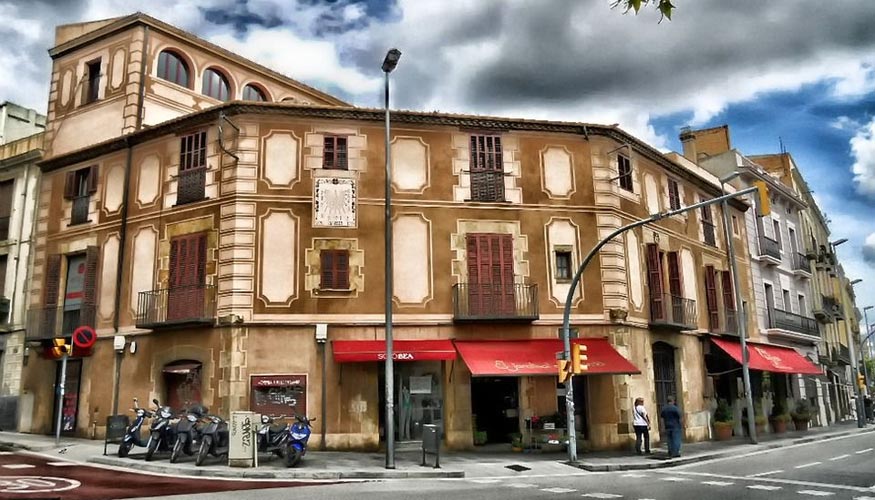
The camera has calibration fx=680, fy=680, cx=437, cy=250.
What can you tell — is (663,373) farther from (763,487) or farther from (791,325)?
(791,325)

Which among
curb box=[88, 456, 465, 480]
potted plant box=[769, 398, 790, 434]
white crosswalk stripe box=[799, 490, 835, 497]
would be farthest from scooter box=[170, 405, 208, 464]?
potted plant box=[769, 398, 790, 434]

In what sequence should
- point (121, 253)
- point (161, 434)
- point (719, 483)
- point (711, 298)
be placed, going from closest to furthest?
point (719, 483)
point (161, 434)
point (121, 253)
point (711, 298)

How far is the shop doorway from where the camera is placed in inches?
778

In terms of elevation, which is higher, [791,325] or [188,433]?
[791,325]

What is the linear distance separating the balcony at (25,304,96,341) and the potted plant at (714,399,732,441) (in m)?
21.3

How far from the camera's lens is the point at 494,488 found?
1235 cm

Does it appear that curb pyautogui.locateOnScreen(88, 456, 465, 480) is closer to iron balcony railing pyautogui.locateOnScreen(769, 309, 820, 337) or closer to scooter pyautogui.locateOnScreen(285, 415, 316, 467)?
scooter pyautogui.locateOnScreen(285, 415, 316, 467)

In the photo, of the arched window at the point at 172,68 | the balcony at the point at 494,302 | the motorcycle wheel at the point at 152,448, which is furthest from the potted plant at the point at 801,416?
the arched window at the point at 172,68

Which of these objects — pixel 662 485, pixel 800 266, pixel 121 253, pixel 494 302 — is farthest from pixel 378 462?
pixel 800 266

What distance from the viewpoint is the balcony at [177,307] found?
62.3ft

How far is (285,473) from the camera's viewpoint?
13852mm

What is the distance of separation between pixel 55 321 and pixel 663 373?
66.0ft

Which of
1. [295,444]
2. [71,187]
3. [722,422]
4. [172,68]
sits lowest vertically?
[722,422]

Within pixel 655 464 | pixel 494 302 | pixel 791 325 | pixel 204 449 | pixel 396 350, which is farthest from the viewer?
pixel 791 325
